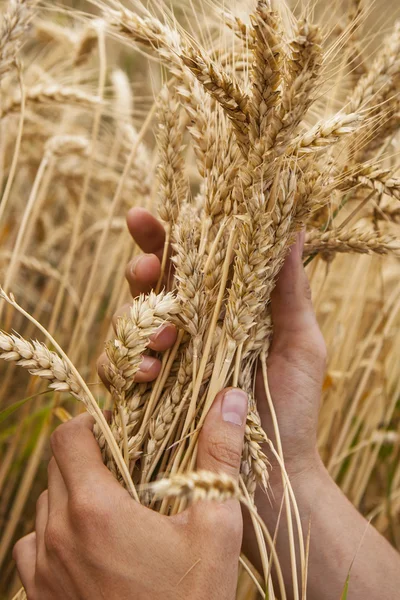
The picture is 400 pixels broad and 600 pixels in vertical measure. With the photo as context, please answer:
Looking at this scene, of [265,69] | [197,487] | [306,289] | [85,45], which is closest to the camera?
[197,487]

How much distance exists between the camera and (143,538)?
654 millimetres

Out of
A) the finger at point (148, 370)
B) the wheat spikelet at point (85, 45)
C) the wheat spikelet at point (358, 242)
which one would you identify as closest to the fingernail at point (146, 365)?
the finger at point (148, 370)

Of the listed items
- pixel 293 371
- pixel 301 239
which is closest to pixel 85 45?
pixel 301 239

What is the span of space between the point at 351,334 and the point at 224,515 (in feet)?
2.58

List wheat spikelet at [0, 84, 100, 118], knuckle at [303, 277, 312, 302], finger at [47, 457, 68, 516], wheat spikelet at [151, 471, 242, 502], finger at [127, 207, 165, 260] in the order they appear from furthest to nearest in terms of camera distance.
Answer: wheat spikelet at [0, 84, 100, 118], finger at [127, 207, 165, 260], knuckle at [303, 277, 312, 302], finger at [47, 457, 68, 516], wheat spikelet at [151, 471, 242, 502]

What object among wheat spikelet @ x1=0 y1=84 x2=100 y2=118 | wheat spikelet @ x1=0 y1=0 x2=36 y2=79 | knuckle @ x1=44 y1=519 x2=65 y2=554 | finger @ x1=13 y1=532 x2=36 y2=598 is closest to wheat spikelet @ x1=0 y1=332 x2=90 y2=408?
knuckle @ x1=44 y1=519 x2=65 y2=554

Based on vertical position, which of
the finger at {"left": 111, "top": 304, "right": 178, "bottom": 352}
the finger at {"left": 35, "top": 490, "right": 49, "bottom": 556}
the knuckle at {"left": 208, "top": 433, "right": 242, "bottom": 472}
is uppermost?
the finger at {"left": 111, "top": 304, "right": 178, "bottom": 352}

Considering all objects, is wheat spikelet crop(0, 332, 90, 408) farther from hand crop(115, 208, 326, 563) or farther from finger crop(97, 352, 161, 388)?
hand crop(115, 208, 326, 563)

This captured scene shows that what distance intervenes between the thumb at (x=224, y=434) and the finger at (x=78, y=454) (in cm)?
14

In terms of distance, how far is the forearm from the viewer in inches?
35.7

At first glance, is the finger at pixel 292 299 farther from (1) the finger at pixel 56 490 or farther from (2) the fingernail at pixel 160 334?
(1) the finger at pixel 56 490

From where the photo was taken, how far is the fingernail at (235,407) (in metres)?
0.70

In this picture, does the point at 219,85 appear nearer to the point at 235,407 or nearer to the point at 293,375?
the point at 235,407

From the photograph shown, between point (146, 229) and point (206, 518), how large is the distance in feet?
1.96
